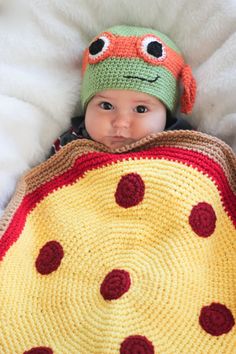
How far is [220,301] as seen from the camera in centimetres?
85

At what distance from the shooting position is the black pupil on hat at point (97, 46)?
1.05m

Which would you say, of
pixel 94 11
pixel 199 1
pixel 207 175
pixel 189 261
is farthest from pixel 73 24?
pixel 189 261

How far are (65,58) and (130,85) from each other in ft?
0.70

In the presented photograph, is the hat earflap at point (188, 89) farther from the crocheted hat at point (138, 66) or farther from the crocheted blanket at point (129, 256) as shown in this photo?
the crocheted blanket at point (129, 256)

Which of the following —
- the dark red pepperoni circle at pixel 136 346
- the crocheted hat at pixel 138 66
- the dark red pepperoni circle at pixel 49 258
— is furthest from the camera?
the crocheted hat at pixel 138 66

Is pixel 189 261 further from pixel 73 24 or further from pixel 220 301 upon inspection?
pixel 73 24

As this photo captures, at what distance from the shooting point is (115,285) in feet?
2.84

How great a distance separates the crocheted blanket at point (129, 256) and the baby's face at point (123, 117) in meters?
0.04

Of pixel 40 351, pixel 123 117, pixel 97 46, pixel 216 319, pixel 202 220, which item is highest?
pixel 97 46

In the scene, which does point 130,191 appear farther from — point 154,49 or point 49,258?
point 154,49

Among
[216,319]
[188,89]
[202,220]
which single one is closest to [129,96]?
[188,89]

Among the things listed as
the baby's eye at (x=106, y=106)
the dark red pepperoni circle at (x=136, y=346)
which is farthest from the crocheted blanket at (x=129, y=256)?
the baby's eye at (x=106, y=106)

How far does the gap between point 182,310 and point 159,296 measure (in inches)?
1.7

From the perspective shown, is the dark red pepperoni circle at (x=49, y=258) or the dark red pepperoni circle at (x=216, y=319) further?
the dark red pepperoni circle at (x=49, y=258)
